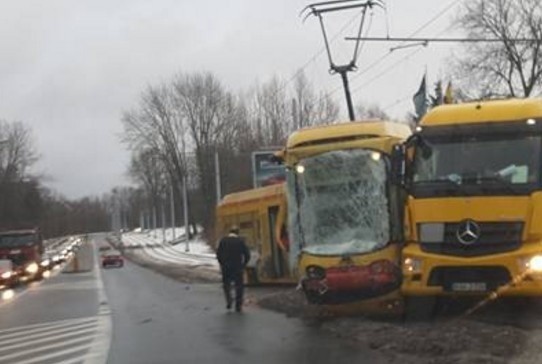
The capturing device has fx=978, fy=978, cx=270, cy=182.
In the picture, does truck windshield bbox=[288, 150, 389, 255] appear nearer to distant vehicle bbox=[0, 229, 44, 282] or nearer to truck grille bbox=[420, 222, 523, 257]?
truck grille bbox=[420, 222, 523, 257]

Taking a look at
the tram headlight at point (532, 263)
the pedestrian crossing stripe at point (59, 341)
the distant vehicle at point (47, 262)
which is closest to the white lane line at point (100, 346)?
the pedestrian crossing stripe at point (59, 341)

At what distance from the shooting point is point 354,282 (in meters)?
15.6

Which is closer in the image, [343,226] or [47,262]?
[343,226]

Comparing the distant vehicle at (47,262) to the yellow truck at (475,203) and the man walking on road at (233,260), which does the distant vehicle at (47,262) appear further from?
the yellow truck at (475,203)

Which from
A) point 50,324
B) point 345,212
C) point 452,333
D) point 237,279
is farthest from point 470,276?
point 50,324

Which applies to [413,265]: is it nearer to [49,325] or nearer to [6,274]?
[49,325]

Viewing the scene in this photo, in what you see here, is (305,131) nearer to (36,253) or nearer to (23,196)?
(36,253)

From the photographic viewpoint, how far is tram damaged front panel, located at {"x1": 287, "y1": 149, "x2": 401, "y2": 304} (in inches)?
615

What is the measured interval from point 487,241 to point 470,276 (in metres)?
0.56

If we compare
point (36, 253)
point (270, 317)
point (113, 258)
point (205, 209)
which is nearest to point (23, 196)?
point (205, 209)

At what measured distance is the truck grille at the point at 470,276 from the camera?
14.0 metres

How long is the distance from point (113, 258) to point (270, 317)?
69691mm

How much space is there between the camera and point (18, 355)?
14617mm

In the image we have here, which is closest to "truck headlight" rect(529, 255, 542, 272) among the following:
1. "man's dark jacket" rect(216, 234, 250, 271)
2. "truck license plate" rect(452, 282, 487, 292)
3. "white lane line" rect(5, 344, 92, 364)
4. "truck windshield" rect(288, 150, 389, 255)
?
"truck license plate" rect(452, 282, 487, 292)
